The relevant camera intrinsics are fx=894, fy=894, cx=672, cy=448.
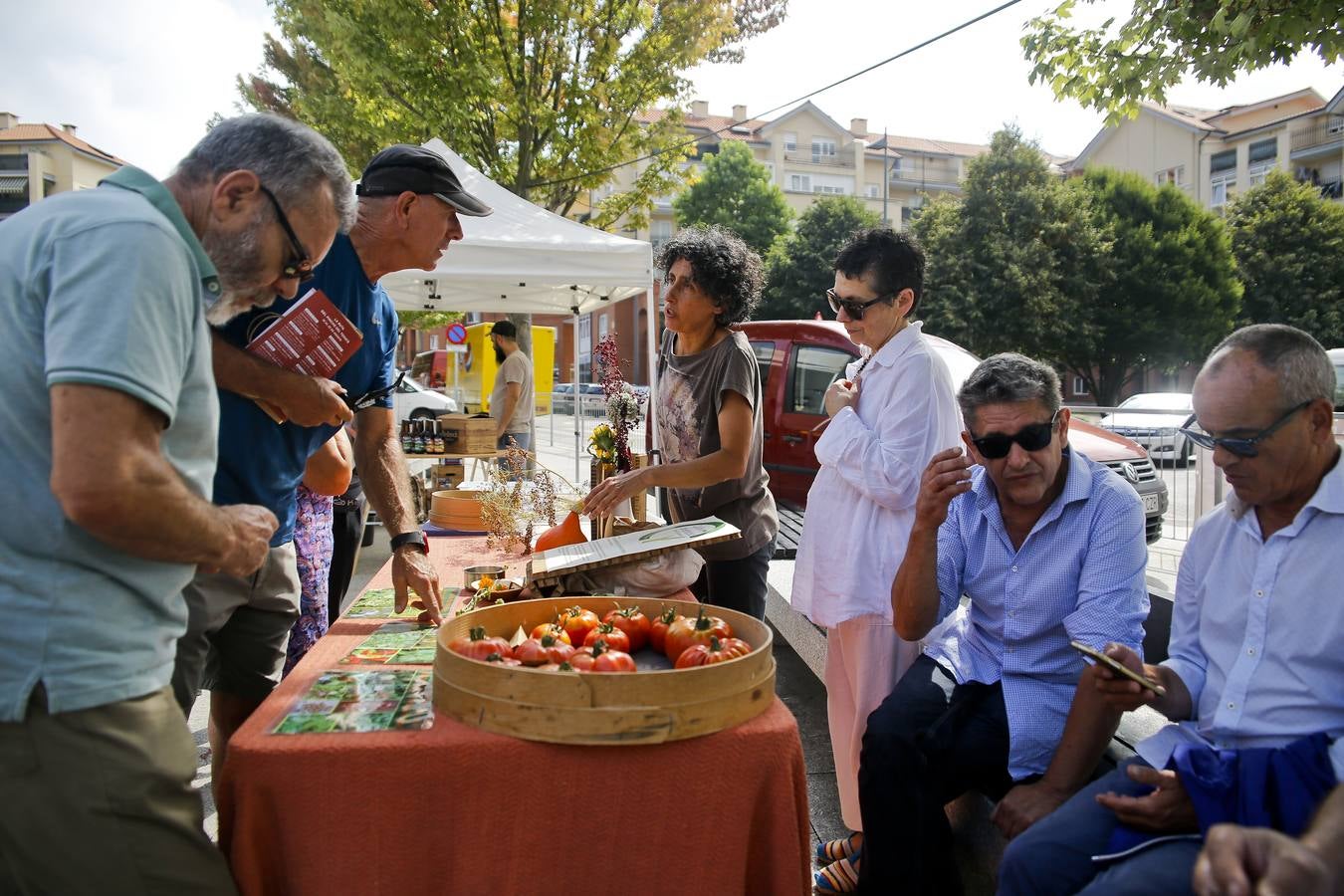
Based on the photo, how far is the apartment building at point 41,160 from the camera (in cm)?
4572

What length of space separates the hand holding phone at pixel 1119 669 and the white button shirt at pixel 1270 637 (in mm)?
111

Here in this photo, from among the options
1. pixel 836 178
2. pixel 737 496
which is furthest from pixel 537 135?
pixel 836 178

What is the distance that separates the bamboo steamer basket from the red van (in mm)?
3717

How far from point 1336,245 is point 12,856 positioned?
1429 inches

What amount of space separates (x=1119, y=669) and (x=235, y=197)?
1.79 metres

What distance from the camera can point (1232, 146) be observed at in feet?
138

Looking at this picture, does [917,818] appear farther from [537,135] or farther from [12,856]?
[537,135]

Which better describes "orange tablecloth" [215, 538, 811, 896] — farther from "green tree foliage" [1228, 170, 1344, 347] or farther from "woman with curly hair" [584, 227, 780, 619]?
"green tree foliage" [1228, 170, 1344, 347]

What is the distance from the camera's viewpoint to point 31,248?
3.76ft

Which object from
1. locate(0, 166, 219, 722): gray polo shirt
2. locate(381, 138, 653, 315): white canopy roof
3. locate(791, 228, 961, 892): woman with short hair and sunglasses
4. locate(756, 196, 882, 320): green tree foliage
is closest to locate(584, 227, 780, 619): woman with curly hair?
locate(791, 228, 961, 892): woman with short hair and sunglasses

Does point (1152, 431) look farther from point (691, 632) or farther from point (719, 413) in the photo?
point (691, 632)

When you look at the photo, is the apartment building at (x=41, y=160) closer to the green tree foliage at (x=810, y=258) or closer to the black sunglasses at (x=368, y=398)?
the green tree foliage at (x=810, y=258)

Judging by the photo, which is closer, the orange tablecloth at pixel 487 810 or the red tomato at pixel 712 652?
the orange tablecloth at pixel 487 810

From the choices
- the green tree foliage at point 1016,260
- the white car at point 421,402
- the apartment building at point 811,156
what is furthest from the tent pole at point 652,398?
the apartment building at point 811,156
